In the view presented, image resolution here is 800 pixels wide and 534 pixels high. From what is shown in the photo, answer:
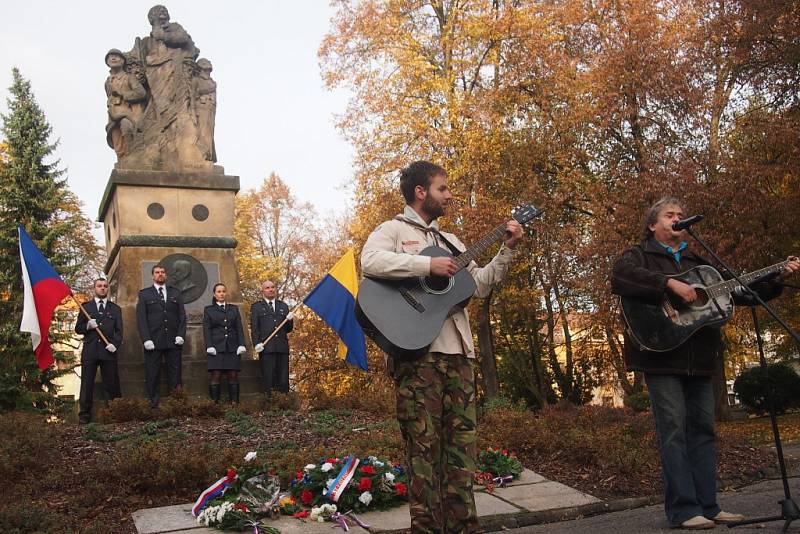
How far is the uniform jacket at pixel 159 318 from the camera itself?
497 inches

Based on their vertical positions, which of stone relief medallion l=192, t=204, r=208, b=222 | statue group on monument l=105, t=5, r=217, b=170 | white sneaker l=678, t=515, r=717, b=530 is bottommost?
white sneaker l=678, t=515, r=717, b=530

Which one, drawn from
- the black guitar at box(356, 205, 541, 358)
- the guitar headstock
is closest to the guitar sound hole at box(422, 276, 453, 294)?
the black guitar at box(356, 205, 541, 358)

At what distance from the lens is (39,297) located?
38.1ft

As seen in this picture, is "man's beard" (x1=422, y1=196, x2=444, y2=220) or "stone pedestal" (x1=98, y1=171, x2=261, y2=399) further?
"stone pedestal" (x1=98, y1=171, x2=261, y2=399)

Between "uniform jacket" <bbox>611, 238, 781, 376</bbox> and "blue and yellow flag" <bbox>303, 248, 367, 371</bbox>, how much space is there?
24.5ft

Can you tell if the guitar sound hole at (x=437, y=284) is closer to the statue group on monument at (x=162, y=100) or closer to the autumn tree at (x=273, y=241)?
the statue group on monument at (x=162, y=100)

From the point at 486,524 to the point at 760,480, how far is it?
3005mm

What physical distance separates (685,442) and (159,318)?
9.09m

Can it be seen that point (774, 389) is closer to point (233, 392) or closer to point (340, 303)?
point (340, 303)

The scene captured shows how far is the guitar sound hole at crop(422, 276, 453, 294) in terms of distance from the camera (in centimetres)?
482

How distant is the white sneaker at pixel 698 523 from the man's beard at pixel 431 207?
97.6 inches

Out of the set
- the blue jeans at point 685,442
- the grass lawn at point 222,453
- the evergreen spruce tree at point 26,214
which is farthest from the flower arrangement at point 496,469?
the evergreen spruce tree at point 26,214

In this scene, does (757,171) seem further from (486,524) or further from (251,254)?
(251,254)

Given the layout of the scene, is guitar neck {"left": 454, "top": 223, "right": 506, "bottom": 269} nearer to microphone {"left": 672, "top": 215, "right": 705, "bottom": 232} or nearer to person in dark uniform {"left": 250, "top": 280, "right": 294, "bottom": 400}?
microphone {"left": 672, "top": 215, "right": 705, "bottom": 232}
